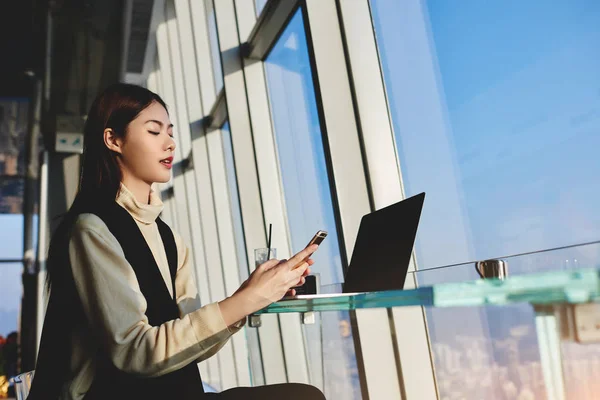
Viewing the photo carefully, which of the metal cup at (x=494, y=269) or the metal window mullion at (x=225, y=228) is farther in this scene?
the metal window mullion at (x=225, y=228)

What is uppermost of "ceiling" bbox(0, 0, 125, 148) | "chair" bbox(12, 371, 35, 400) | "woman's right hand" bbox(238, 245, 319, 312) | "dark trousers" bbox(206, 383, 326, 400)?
"ceiling" bbox(0, 0, 125, 148)

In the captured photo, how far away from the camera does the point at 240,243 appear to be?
444cm

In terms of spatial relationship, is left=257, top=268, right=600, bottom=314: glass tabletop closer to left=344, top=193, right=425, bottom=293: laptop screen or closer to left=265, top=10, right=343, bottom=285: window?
left=344, top=193, right=425, bottom=293: laptop screen

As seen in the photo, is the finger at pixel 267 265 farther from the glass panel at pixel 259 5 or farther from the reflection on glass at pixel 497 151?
the glass panel at pixel 259 5

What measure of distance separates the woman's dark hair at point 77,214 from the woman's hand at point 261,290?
373mm

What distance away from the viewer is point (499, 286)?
77 cm

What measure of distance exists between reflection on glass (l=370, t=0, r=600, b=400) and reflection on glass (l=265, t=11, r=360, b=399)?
698 mm

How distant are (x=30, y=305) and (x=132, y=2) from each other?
5.96 meters

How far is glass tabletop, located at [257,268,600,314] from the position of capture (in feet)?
2.17

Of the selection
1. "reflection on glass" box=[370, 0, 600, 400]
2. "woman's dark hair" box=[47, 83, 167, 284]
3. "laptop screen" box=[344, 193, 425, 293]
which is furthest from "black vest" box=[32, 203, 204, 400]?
"reflection on glass" box=[370, 0, 600, 400]

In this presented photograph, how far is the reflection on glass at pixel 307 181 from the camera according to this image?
2.66 metres

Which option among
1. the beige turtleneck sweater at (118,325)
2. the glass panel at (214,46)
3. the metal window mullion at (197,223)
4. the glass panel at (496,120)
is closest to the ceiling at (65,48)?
the metal window mullion at (197,223)

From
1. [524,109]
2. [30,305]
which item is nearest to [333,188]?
[524,109]

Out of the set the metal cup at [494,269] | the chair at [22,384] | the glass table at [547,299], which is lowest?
the chair at [22,384]
